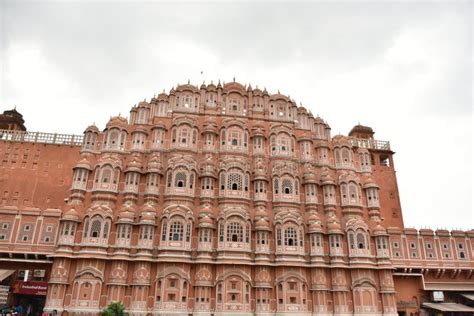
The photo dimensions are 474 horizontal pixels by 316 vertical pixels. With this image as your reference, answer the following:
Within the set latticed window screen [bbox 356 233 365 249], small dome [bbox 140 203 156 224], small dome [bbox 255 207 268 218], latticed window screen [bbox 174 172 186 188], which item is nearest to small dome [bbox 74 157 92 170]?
small dome [bbox 140 203 156 224]

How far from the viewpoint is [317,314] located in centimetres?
2923

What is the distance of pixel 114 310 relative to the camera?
25484 mm

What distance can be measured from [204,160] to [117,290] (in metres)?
12.8

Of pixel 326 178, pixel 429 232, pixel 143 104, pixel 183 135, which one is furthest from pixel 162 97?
pixel 429 232

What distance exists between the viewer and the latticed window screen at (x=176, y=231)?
97.2 ft

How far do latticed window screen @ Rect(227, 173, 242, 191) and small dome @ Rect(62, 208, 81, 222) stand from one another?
12.5 m

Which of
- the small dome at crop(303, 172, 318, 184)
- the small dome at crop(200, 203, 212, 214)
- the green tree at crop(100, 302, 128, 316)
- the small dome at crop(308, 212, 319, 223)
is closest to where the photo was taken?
the green tree at crop(100, 302, 128, 316)

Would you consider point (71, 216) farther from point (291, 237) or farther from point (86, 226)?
point (291, 237)

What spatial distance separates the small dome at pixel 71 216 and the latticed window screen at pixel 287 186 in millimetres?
17435

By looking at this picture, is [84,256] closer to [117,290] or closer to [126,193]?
[117,290]

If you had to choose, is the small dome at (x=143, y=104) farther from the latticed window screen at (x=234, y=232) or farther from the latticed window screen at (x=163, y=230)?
the latticed window screen at (x=234, y=232)

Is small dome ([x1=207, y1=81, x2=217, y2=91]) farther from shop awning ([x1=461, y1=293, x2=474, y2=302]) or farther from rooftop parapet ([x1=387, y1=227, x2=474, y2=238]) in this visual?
shop awning ([x1=461, y1=293, x2=474, y2=302])

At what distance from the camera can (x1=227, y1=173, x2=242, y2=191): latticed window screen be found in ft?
107

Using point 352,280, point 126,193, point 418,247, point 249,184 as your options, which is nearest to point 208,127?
point 249,184
